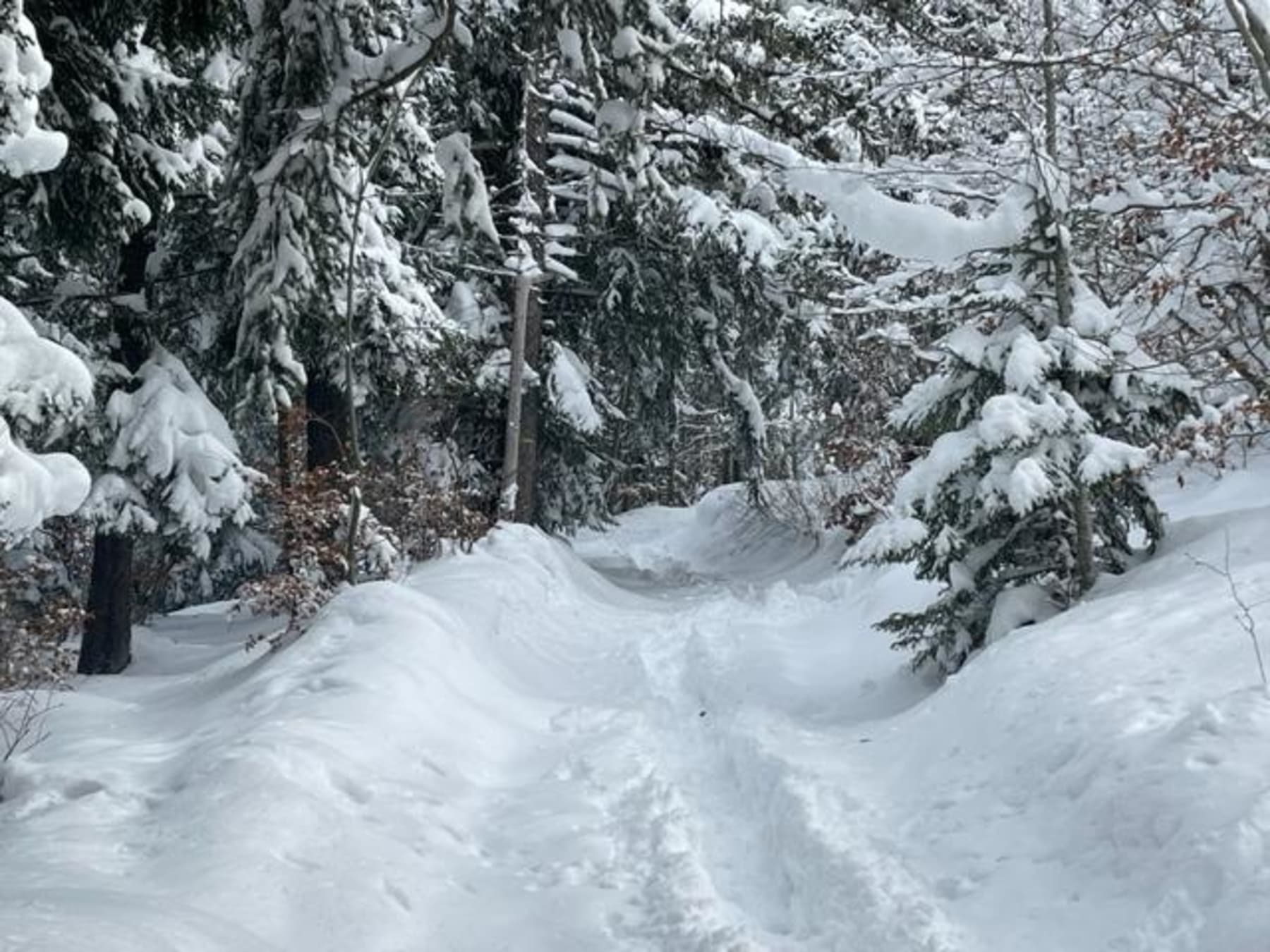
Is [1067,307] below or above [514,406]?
above

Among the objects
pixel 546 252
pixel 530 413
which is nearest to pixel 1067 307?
pixel 546 252

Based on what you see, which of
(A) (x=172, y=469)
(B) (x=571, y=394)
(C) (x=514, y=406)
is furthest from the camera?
(B) (x=571, y=394)

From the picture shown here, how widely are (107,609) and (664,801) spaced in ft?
24.9

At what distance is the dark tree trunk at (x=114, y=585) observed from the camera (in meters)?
10.9

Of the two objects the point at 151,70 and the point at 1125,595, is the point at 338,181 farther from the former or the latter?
the point at 1125,595

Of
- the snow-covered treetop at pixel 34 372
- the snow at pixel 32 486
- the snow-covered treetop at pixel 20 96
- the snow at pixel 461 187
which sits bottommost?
the snow at pixel 32 486

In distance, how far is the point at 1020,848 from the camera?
4605 mm

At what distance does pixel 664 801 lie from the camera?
575 centimetres

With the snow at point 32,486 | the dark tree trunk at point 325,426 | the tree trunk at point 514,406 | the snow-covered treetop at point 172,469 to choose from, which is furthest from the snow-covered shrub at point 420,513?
the snow at point 32,486

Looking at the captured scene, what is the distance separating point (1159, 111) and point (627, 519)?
29.0 metres

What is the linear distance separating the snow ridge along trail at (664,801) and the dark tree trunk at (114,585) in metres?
2.27

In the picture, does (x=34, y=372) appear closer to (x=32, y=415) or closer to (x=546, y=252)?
(x=32, y=415)

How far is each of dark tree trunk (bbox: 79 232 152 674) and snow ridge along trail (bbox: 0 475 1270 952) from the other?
7.44ft

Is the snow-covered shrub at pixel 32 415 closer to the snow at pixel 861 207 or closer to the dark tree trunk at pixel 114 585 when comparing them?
the snow at pixel 861 207
